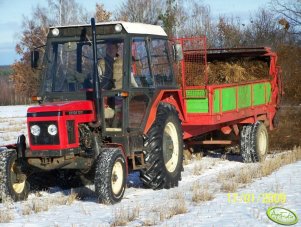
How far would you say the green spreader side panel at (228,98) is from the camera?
10.8 metres

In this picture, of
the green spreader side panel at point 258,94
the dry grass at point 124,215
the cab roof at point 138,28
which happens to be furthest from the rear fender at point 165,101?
the green spreader side panel at point 258,94

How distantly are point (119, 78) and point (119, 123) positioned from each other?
615mm

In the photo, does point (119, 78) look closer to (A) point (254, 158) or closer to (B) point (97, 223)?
(B) point (97, 223)

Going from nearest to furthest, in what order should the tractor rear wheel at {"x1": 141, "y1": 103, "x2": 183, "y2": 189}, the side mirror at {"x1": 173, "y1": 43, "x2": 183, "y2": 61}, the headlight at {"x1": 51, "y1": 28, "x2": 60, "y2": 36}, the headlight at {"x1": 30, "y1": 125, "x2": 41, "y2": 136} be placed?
the headlight at {"x1": 30, "y1": 125, "x2": 41, "y2": 136} < the tractor rear wheel at {"x1": 141, "y1": 103, "x2": 183, "y2": 189} < the headlight at {"x1": 51, "y1": 28, "x2": 60, "y2": 36} < the side mirror at {"x1": 173, "y1": 43, "x2": 183, "y2": 61}

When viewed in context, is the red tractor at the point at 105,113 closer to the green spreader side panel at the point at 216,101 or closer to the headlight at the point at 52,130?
the headlight at the point at 52,130

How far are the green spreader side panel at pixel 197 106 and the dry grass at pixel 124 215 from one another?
3.80 meters

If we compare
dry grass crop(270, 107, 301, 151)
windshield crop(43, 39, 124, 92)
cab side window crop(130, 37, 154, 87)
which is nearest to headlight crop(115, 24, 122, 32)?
windshield crop(43, 39, 124, 92)

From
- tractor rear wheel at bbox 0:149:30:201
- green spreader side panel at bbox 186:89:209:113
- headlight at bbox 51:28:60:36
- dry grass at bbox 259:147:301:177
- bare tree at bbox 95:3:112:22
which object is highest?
bare tree at bbox 95:3:112:22

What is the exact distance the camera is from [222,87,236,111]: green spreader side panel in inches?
424

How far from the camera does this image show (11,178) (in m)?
7.69

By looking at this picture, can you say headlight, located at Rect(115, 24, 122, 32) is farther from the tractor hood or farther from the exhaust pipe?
the tractor hood

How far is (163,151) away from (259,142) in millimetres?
3892

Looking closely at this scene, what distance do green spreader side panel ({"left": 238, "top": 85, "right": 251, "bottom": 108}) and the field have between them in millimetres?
1979

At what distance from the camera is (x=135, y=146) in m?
8.08
